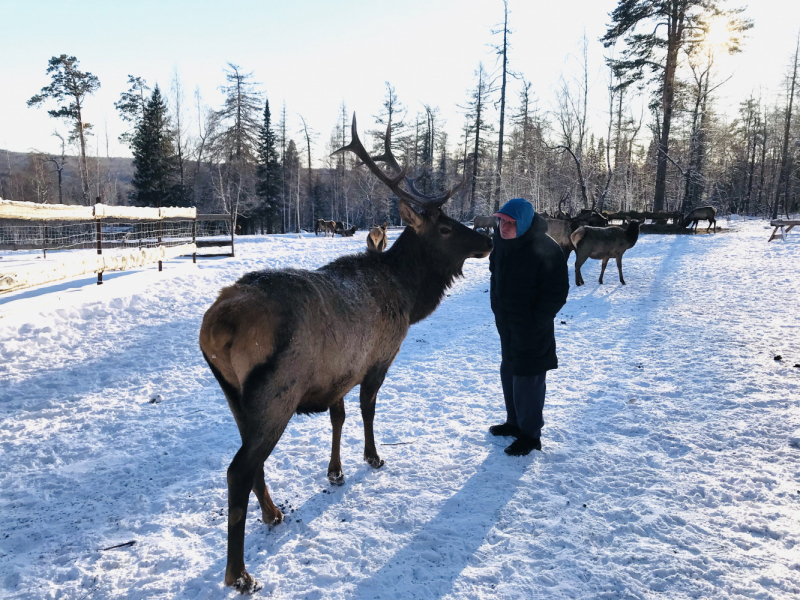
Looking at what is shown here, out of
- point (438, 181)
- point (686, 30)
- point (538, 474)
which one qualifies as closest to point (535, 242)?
point (538, 474)

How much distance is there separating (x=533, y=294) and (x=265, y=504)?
262 centimetres

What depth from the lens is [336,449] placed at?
11.2ft

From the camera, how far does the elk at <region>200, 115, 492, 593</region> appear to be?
236 centimetres

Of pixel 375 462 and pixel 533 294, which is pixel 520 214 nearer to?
pixel 533 294

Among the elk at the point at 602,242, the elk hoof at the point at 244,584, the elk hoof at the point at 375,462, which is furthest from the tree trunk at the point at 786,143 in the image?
the elk hoof at the point at 244,584

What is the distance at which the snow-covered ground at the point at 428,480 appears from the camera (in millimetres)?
2418

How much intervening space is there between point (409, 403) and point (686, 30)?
95.5ft

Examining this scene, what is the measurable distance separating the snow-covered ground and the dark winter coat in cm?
87

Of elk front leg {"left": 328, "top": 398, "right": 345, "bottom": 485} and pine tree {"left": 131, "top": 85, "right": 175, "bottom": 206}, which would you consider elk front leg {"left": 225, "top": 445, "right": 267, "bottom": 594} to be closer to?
elk front leg {"left": 328, "top": 398, "right": 345, "bottom": 485}

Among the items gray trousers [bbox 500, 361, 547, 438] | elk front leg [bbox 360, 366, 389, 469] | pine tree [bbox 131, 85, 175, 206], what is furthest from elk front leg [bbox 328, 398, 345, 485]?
pine tree [bbox 131, 85, 175, 206]

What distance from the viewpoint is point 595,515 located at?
9.52 ft

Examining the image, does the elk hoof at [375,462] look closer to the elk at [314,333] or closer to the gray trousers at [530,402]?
the elk at [314,333]

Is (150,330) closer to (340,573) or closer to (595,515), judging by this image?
(340,573)

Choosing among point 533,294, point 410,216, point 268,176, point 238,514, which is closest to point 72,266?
point 410,216
